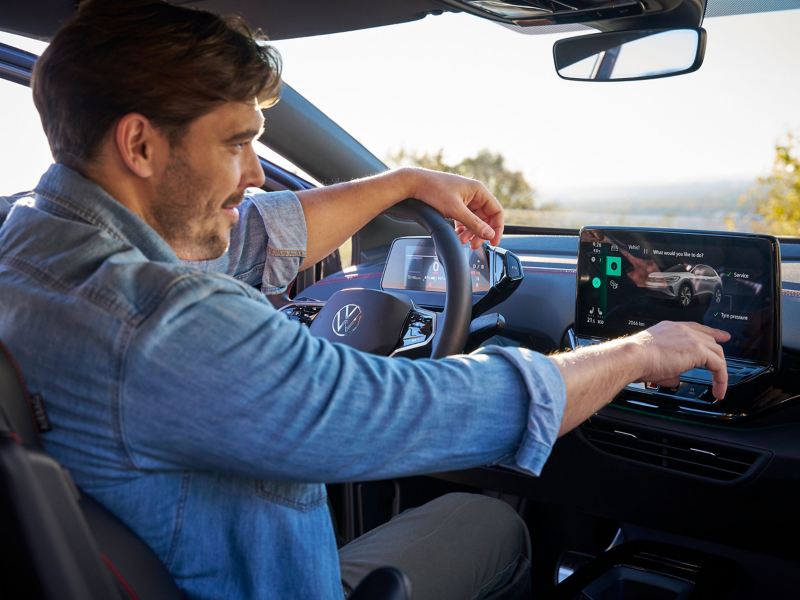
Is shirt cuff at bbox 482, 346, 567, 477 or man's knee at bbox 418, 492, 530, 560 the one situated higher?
shirt cuff at bbox 482, 346, 567, 477

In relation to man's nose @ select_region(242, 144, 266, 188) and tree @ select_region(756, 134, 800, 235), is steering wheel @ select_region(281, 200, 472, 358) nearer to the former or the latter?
man's nose @ select_region(242, 144, 266, 188)

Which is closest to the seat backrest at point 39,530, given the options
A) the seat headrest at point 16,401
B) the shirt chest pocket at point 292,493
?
the seat headrest at point 16,401

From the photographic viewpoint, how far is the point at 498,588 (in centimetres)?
162

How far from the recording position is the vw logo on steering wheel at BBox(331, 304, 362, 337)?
1813 millimetres

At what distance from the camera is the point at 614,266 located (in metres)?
1.84

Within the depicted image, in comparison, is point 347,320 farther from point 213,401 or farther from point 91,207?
point 213,401

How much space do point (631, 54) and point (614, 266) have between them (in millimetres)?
480

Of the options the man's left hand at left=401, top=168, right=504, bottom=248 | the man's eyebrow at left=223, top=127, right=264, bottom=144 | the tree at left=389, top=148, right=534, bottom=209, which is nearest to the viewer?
the man's eyebrow at left=223, top=127, right=264, bottom=144

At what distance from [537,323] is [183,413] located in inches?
55.3

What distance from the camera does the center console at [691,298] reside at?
1.64 metres

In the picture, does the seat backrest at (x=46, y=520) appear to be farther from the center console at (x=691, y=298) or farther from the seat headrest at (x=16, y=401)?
the center console at (x=691, y=298)

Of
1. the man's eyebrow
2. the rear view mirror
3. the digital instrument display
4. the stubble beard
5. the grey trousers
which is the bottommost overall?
the grey trousers

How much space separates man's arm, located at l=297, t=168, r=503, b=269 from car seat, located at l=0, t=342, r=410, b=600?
2.96 feet

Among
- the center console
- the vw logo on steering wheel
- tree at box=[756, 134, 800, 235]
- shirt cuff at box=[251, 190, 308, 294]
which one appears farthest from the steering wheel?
tree at box=[756, 134, 800, 235]
